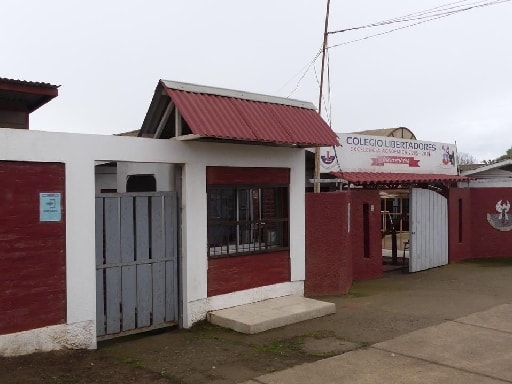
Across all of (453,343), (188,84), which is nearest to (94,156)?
(188,84)

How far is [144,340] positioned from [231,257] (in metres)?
1.84

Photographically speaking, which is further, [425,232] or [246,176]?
[425,232]

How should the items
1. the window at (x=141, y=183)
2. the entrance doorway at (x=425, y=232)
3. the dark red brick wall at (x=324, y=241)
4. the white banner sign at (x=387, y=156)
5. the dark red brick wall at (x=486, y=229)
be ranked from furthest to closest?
the dark red brick wall at (x=486, y=229), the entrance doorway at (x=425, y=232), the white banner sign at (x=387, y=156), the dark red brick wall at (x=324, y=241), the window at (x=141, y=183)

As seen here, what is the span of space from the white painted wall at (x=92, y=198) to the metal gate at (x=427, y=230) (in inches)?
199

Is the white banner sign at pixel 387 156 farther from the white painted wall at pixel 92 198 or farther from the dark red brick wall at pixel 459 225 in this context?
the white painted wall at pixel 92 198

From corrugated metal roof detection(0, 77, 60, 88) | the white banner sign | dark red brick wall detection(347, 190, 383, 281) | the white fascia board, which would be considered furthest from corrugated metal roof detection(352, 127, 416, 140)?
corrugated metal roof detection(0, 77, 60, 88)

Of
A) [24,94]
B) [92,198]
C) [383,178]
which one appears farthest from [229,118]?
[383,178]

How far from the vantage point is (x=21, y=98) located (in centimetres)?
970

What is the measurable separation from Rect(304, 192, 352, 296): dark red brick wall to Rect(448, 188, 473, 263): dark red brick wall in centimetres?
567

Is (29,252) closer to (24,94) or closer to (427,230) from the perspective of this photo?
(24,94)

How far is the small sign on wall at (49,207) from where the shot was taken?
6309mm

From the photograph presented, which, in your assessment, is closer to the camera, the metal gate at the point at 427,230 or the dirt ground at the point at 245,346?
the dirt ground at the point at 245,346

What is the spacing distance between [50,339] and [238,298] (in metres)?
2.96

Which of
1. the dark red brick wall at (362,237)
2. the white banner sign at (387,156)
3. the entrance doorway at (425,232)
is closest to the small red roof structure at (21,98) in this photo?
the white banner sign at (387,156)
